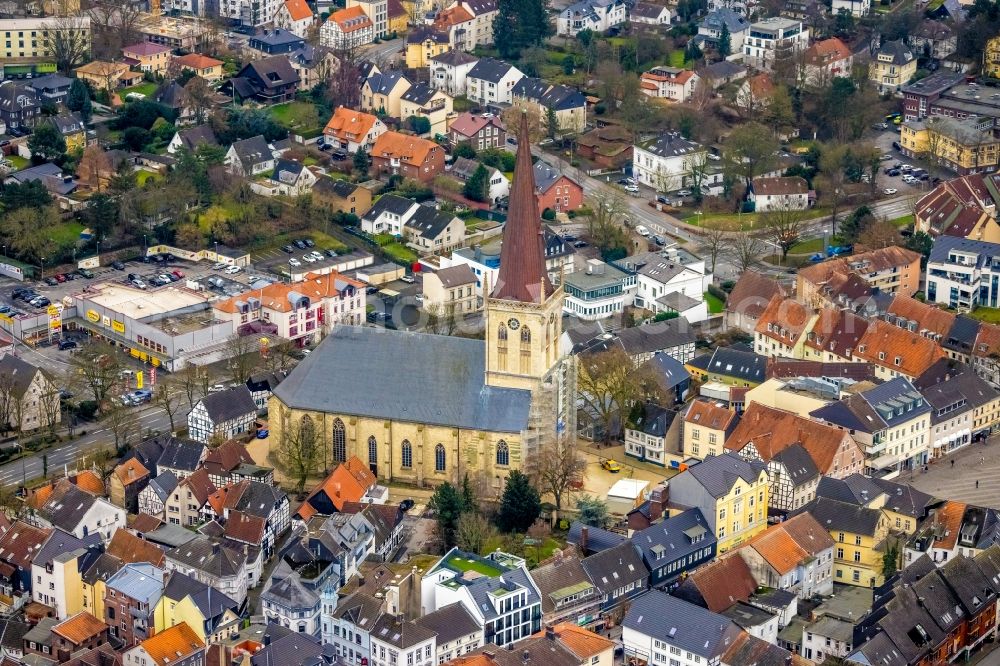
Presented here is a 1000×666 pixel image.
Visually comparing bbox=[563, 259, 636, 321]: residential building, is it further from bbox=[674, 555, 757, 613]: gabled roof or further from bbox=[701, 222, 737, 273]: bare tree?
bbox=[674, 555, 757, 613]: gabled roof

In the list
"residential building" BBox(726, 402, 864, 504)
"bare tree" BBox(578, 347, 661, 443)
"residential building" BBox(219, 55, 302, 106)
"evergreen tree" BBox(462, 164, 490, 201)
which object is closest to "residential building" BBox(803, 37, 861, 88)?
"evergreen tree" BBox(462, 164, 490, 201)

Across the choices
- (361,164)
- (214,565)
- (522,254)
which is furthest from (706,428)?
(361,164)

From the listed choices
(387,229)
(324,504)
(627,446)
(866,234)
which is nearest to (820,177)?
(866,234)

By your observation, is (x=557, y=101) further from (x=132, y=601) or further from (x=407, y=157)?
(x=132, y=601)

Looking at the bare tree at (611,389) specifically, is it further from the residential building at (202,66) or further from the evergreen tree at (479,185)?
the residential building at (202,66)

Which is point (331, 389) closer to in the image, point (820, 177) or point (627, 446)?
point (627, 446)
